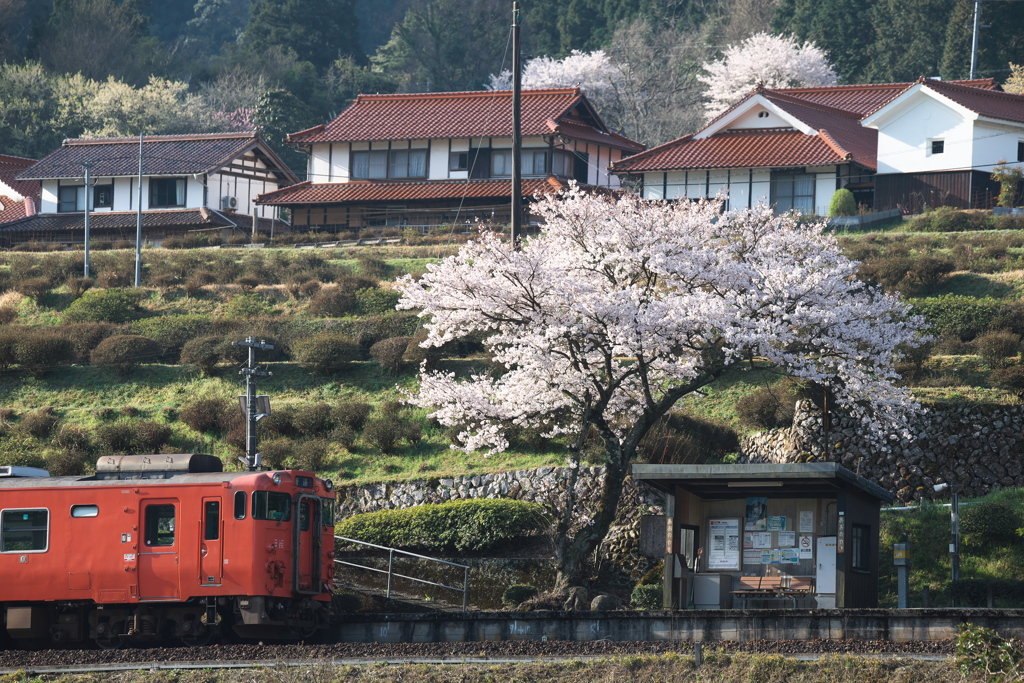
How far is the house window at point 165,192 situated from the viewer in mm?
61750

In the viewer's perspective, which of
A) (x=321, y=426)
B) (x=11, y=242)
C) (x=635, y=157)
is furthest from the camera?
(x=11, y=242)

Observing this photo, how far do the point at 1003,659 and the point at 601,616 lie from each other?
6074mm

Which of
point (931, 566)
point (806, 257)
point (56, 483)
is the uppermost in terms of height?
point (806, 257)

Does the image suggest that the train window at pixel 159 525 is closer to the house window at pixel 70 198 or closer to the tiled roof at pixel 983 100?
the tiled roof at pixel 983 100

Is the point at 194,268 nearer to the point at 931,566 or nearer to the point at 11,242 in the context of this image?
the point at 11,242

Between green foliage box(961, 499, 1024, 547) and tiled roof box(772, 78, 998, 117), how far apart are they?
40695mm

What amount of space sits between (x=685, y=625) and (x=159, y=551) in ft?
27.2

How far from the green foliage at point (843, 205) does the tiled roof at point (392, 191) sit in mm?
12074

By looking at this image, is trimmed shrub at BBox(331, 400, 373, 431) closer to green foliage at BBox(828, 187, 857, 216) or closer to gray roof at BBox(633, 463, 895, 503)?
gray roof at BBox(633, 463, 895, 503)

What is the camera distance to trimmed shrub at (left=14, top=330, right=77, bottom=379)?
1469 inches

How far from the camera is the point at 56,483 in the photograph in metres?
19.3

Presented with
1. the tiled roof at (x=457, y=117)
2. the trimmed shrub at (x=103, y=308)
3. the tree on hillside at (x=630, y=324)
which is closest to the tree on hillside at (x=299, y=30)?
the tiled roof at (x=457, y=117)

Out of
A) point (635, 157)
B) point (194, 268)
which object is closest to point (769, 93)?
point (635, 157)

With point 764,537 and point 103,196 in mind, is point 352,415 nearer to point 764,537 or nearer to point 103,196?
point 764,537
